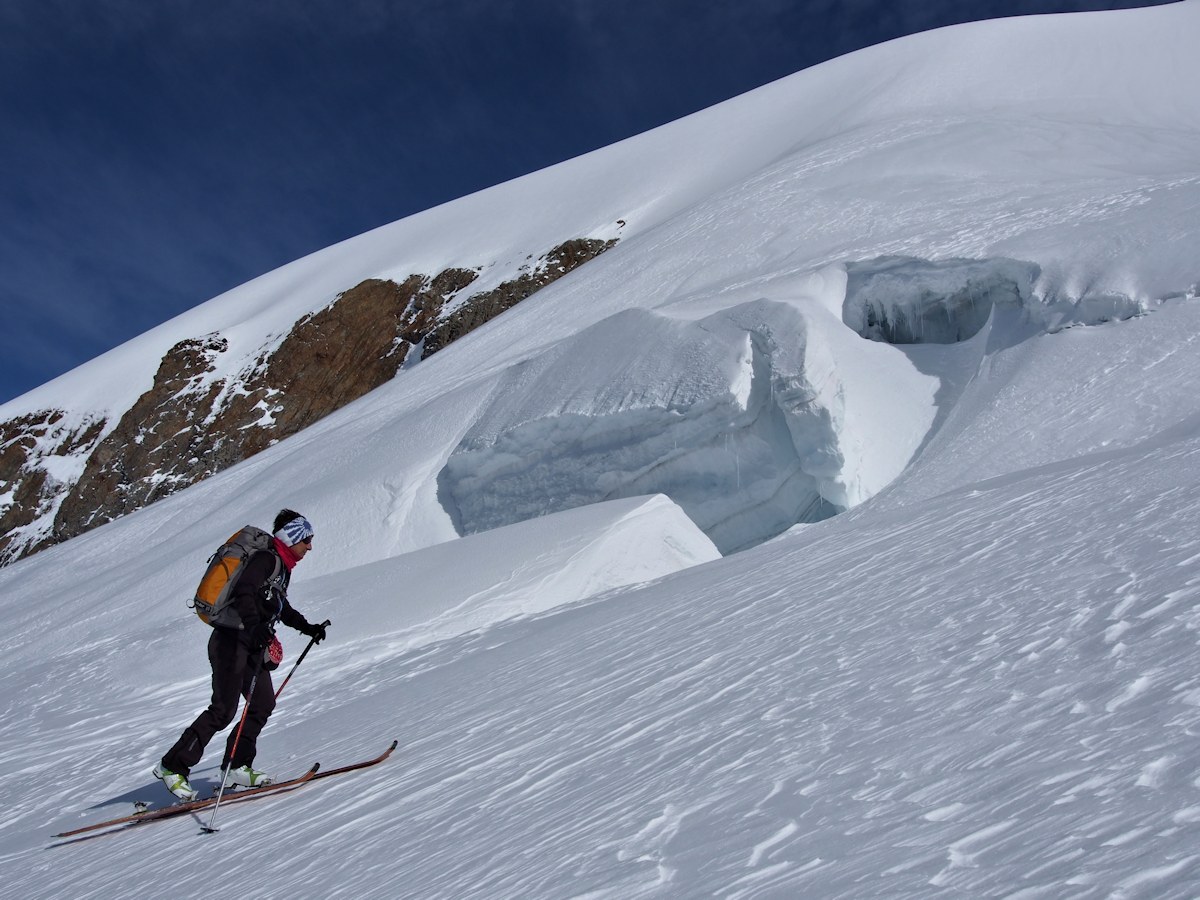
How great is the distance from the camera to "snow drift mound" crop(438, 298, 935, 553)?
922 centimetres

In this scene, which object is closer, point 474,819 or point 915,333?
point 474,819

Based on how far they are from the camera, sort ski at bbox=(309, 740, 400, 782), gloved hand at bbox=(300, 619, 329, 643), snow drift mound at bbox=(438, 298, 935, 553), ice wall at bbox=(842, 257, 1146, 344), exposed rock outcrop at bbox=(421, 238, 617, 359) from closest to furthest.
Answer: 1. ski at bbox=(309, 740, 400, 782)
2. gloved hand at bbox=(300, 619, 329, 643)
3. ice wall at bbox=(842, 257, 1146, 344)
4. snow drift mound at bbox=(438, 298, 935, 553)
5. exposed rock outcrop at bbox=(421, 238, 617, 359)

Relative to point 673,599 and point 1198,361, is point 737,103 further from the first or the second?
point 673,599

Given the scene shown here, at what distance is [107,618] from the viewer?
9.62 m

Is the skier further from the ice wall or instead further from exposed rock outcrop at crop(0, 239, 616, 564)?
exposed rock outcrop at crop(0, 239, 616, 564)

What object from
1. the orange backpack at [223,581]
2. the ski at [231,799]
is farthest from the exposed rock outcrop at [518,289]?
the ski at [231,799]

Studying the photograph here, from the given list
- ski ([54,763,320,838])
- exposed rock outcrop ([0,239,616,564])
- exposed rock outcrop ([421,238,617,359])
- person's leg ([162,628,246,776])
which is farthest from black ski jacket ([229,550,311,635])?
exposed rock outcrop ([0,239,616,564])

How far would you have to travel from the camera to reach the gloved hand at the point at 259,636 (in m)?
4.27

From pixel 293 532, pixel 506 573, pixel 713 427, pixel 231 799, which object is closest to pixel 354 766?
pixel 231 799

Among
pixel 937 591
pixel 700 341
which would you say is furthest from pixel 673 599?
pixel 700 341

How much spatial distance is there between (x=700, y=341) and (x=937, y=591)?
21.6 ft

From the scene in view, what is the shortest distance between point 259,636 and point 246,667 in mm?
189

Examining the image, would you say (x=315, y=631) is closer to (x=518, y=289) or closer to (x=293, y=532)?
(x=293, y=532)

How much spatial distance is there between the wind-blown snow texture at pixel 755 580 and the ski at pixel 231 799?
0.29 ft
